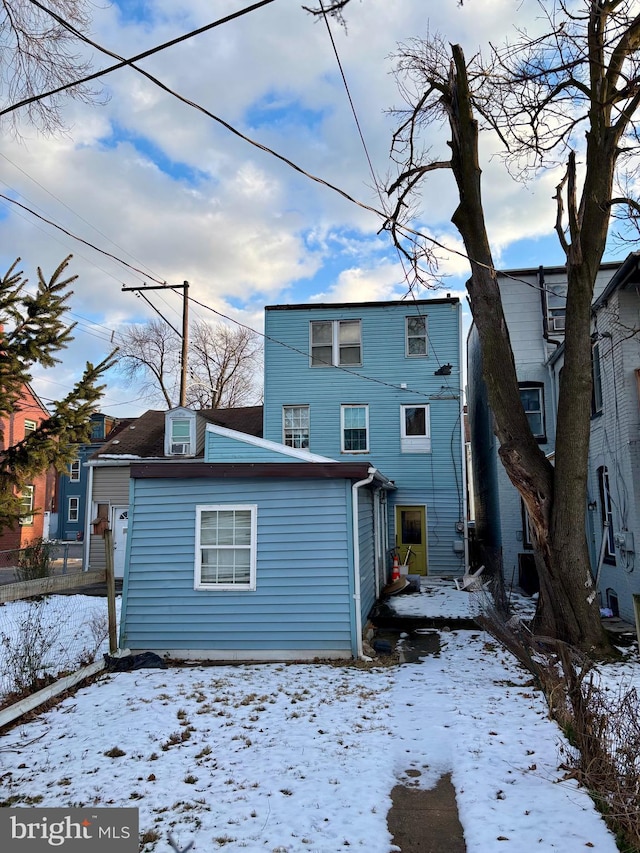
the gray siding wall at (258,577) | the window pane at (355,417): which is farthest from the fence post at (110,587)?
the window pane at (355,417)

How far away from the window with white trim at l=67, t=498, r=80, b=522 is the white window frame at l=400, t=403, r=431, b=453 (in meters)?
27.0

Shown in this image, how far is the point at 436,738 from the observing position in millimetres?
5633

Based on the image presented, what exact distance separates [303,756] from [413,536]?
44.3ft

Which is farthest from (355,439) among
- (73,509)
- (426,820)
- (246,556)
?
(73,509)

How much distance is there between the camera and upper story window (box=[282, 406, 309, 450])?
19359 millimetres

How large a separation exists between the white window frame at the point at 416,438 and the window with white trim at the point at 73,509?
27.0m

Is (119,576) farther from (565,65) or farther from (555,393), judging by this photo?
(565,65)

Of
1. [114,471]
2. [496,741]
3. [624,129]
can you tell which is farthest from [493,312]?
[114,471]

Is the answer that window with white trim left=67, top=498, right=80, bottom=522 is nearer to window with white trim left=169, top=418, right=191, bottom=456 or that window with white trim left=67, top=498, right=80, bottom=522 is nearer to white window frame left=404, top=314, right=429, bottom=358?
window with white trim left=169, top=418, right=191, bottom=456

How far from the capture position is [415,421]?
18.9 meters

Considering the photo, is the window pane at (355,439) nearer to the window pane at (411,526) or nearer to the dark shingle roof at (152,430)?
the window pane at (411,526)

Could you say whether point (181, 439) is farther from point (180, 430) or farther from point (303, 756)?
point (303, 756)

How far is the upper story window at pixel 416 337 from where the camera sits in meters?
19.2

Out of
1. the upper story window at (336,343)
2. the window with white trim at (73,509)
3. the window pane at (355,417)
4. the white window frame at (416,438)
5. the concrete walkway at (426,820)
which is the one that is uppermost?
the upper story window at (336,343)
